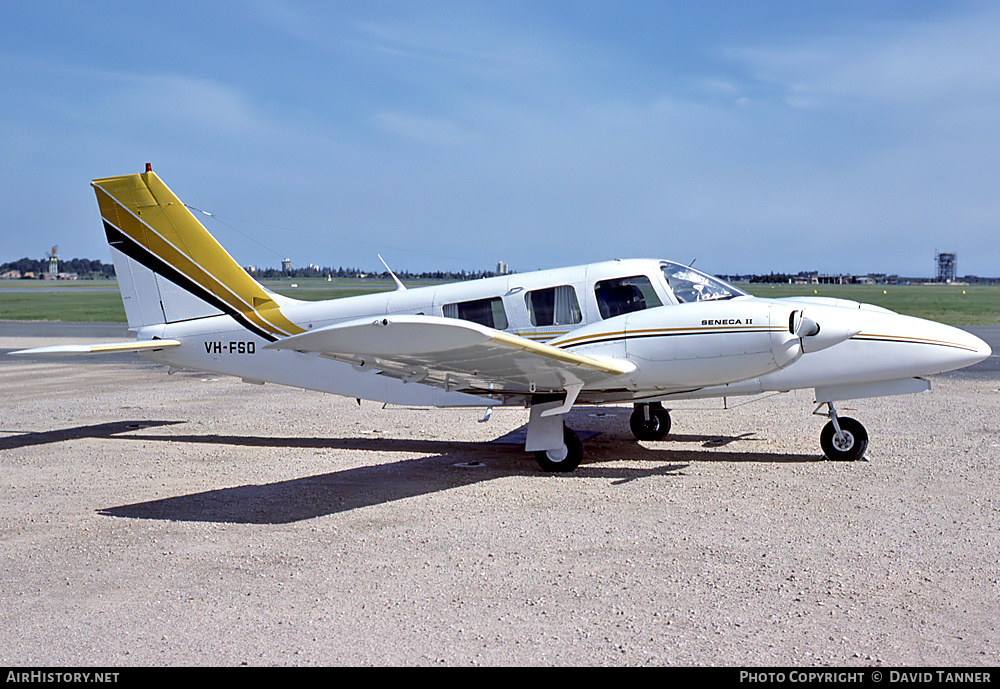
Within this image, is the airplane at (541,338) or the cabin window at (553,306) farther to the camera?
the cabin window at (553,306)

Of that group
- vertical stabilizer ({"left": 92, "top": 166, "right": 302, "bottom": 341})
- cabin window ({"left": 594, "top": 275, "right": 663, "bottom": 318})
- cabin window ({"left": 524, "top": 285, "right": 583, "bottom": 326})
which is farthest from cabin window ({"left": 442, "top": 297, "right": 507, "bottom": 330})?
vertical stabilizer ({"left": 92, "top": 166, "right": 302, "bottom": 341})

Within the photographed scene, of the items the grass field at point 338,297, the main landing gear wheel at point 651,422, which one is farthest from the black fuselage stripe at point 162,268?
the grass field at point 338,297

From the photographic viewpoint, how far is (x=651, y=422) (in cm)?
1144

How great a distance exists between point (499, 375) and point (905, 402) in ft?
30.3

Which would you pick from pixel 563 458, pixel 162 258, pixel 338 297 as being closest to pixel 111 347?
pixel 162 258

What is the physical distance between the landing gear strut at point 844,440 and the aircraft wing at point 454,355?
2729 millimetres

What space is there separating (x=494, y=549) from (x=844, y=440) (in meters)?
5.31

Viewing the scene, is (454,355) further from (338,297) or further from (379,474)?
(338,297)

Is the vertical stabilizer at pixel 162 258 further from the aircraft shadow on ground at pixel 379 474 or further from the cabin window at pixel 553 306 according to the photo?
the cabin window at pixel 553 306

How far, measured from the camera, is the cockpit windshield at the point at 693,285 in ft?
31.7

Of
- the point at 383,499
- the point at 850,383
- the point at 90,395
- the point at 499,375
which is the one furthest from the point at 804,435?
the point at 90,395

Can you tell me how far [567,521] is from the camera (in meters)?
7.27

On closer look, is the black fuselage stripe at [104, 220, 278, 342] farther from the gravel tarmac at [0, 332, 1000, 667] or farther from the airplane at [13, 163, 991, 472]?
the gravel tarmac at [0, 332, 1000, 667]
